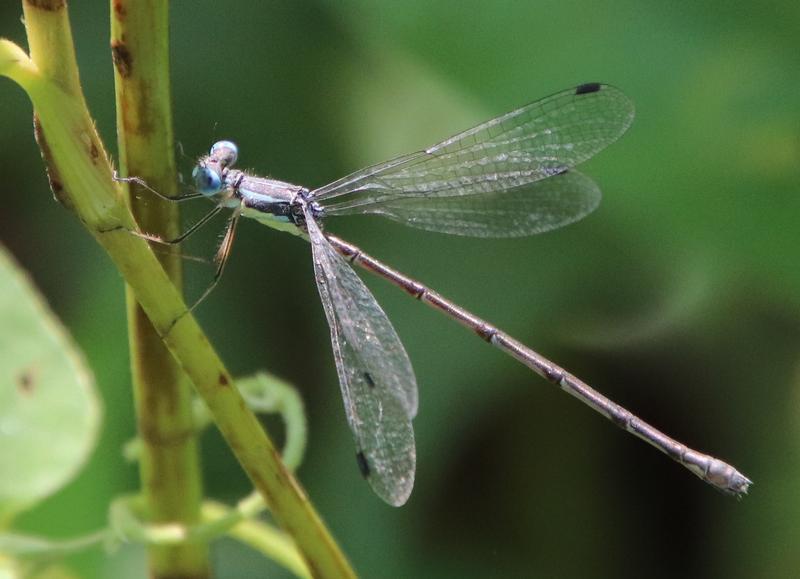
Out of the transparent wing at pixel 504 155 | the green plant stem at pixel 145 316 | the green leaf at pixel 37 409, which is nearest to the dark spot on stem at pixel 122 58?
the green plant stem at pixel 145 316

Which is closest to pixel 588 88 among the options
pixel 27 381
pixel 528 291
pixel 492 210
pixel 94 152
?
pixel 492 210

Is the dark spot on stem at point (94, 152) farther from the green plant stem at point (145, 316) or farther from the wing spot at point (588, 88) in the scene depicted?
the wing spot at point (588, 88)

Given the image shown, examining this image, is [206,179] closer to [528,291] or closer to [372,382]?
[372,382]

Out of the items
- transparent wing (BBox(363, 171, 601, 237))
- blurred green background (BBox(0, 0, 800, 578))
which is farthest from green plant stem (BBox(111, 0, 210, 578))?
transparent wing (BBox(363, 171, 601, 237))

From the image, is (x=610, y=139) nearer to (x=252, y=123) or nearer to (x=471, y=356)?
(x=471, y=356)

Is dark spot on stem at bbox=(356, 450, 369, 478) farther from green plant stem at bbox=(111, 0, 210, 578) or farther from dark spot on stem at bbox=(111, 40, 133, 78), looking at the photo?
dark spot on stem at bbox=(111, 40, 133, 78)

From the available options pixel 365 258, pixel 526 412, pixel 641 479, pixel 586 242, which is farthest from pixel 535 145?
pixel 641 479

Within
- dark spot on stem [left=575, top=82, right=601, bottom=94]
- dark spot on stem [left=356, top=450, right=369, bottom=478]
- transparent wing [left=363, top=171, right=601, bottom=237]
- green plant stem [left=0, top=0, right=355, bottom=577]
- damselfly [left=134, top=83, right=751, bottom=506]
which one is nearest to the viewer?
green plant stem [left=0, top=0, right=355, bottom=577]
